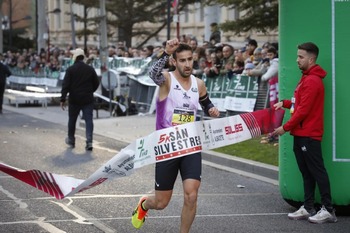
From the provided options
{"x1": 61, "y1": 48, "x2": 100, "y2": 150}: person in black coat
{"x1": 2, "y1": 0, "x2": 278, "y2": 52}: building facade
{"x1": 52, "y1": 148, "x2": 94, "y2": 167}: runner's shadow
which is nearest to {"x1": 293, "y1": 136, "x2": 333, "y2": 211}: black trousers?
{"x1": 52, "y1": 148, "x2": 94, "y2": 167}: runner's shadow

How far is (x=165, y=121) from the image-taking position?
8180 millimetres

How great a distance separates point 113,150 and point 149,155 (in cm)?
834

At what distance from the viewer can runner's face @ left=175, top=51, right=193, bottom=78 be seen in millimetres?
8062

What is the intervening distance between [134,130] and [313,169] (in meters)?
10.7

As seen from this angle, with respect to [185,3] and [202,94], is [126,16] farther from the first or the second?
[202,94]

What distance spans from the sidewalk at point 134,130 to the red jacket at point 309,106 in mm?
2906

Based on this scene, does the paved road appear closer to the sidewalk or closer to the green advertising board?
the sidewalk

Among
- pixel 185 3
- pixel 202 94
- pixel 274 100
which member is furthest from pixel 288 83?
pixel 185 3

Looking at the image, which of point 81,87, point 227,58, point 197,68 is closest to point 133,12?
point 197,68

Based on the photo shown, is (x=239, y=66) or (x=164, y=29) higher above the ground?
(x=164, y=29)

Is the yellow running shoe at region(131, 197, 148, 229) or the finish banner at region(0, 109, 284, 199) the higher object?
the finish banner at region(0, 109, 284, 199)

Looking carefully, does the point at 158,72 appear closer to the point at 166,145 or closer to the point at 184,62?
the point at 184,62

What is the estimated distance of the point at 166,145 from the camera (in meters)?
8.12

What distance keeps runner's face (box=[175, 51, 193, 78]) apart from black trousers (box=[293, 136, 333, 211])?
1921mm
